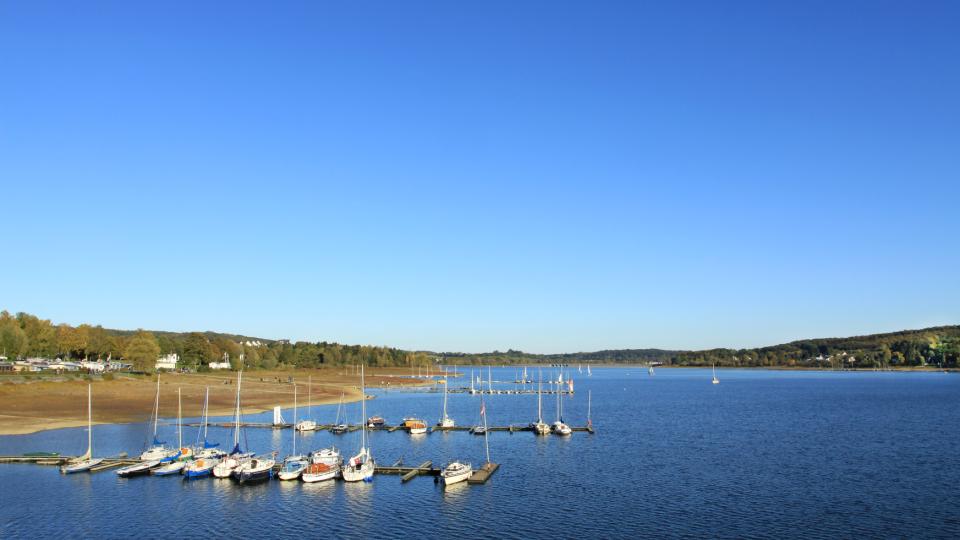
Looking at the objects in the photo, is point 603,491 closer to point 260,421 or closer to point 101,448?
point 101,448

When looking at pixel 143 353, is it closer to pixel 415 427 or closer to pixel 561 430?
pixel 415 427

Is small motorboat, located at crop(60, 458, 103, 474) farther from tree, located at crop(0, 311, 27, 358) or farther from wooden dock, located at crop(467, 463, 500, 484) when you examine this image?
tree, located at crop(0, 311, 27, 358)

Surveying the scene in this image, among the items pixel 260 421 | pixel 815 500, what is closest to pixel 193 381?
pixel 260 421

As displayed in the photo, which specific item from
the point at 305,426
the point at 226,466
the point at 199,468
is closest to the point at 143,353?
the point at 305,426

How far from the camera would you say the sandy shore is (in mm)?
108375

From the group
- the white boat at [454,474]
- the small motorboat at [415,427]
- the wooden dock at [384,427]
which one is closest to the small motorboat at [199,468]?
the white boat at [454,474]

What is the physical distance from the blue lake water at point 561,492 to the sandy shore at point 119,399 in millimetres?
11286

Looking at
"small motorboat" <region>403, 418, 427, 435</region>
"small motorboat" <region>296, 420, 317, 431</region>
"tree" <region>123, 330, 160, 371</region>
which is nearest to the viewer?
"small motorboat" <region>403, 418, 427, 435</region>

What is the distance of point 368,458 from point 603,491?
2407 centimetres

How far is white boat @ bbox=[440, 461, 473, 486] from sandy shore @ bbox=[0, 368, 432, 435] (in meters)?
55.4

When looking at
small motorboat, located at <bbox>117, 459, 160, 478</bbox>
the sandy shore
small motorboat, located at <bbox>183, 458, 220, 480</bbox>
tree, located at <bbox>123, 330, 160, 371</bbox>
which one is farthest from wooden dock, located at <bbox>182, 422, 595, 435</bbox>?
tree, located at <bbox>123, 330, 160, 371</bbox>

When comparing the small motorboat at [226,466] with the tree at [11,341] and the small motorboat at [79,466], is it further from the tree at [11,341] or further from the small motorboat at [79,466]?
the tree at [11,341]

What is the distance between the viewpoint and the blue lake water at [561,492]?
2095 inches

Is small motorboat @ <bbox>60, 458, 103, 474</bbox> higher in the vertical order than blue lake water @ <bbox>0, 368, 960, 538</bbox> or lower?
higher
